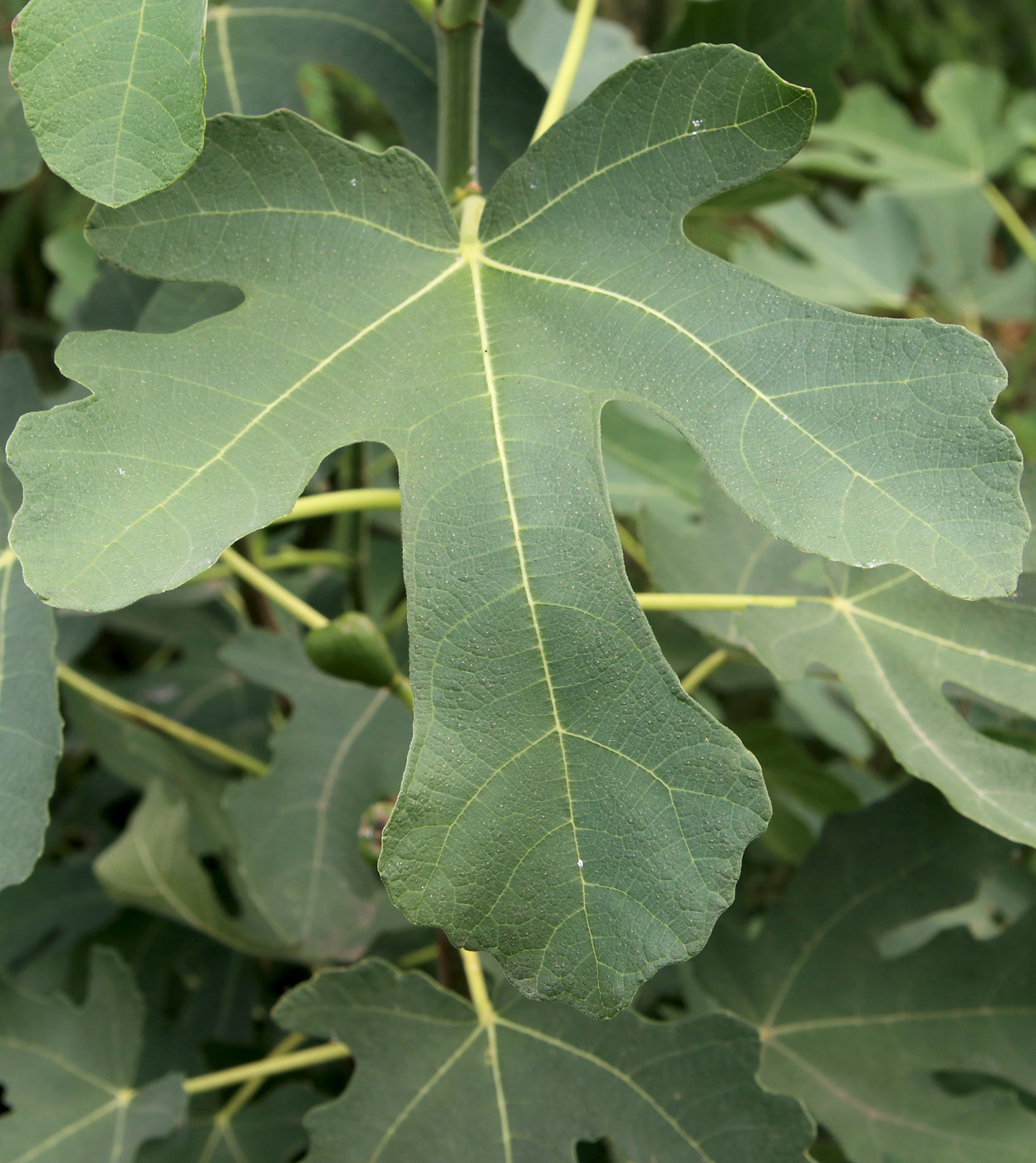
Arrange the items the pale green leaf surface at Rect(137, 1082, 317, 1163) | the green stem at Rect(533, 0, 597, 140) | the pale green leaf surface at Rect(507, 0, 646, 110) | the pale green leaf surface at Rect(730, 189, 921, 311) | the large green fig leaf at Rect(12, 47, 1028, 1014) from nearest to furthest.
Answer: the large green fig leaf at Rect(12, 47, 1028, 1014), the green stem at Rect(533, 0, 597, 140), the pale green leaf surface at Rect(137, 1082, 317, 1163), the pale green leaf surface at Rect(507, 0, 646, 110), the pale green leaf surface at Rect(730, 189, 921, 311)

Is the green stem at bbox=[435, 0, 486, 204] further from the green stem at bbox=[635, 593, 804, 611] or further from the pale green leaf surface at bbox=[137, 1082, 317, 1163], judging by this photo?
the pale green leaf surface at bbox=[137, 1082, 317, 1163]

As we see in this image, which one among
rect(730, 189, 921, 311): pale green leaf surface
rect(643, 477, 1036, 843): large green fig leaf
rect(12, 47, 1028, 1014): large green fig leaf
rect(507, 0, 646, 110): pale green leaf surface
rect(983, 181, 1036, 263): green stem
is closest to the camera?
rect(12, 47, 1028, 1014): large green fig leaf

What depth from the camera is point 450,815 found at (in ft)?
1.60

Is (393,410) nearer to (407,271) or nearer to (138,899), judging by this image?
(407,271)

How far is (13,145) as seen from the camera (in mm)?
824

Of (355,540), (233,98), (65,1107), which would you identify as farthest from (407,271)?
(65,1107)

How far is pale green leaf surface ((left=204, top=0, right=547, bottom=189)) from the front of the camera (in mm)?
827

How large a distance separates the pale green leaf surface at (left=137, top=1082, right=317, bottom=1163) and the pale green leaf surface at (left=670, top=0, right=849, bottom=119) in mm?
994

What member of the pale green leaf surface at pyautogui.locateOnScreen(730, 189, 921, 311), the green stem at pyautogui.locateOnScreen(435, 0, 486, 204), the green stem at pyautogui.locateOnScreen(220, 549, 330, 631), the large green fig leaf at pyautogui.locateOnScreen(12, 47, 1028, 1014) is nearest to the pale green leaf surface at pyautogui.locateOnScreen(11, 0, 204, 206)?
the large green fig leaf at pyautogui.locateOnScreen(12, 47, 1028, 1014)

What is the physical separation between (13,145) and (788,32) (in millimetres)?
683

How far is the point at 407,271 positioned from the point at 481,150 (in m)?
0.33

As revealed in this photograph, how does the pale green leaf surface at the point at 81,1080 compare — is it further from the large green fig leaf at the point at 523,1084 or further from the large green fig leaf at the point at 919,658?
the large green fig leaf at the point at 919,658

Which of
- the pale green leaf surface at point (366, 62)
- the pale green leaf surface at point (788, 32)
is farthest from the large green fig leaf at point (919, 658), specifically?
the pale green leaf surface at point (788, 32)

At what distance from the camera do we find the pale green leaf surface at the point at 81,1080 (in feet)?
2.53
